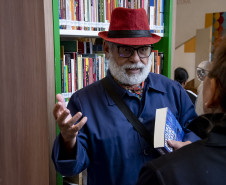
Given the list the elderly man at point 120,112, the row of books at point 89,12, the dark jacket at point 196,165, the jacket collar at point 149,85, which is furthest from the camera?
the row of books at point 89,12

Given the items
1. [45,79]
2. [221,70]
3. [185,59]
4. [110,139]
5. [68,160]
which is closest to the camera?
[221,70]

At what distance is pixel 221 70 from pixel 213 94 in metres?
0.07

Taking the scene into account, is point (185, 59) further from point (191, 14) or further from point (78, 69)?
point (78, 69)

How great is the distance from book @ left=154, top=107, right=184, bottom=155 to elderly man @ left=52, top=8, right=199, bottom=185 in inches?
1.8

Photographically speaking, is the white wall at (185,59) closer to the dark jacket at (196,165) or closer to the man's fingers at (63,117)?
the man's fingers at (63,117)

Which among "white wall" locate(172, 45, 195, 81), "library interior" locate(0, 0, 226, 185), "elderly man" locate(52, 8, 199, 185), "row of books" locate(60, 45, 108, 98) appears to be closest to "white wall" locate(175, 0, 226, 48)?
"white wall" locate(172, 45, 195, 81)

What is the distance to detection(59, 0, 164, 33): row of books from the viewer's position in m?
1.48

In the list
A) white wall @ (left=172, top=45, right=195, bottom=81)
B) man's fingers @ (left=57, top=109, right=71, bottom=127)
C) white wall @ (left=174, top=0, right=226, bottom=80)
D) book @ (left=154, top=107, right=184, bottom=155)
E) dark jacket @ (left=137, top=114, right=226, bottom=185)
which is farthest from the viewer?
white wall @ (left=172, top=45, right=195, bottom=81)

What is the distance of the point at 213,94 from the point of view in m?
0.68

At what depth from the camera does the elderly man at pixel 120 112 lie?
121 centimetres

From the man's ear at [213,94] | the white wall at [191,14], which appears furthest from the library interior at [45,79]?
the white wall at [191,14]

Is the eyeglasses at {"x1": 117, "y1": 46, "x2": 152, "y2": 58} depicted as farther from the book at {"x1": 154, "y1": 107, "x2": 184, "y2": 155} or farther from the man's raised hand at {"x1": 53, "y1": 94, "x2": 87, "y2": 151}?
the man's raised hand at {"x1": 53, "y1": 94, "x2": 87, "y2": 151}

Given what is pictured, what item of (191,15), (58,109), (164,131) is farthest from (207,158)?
(191,15)

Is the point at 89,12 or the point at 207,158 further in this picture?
the point at 89,12
